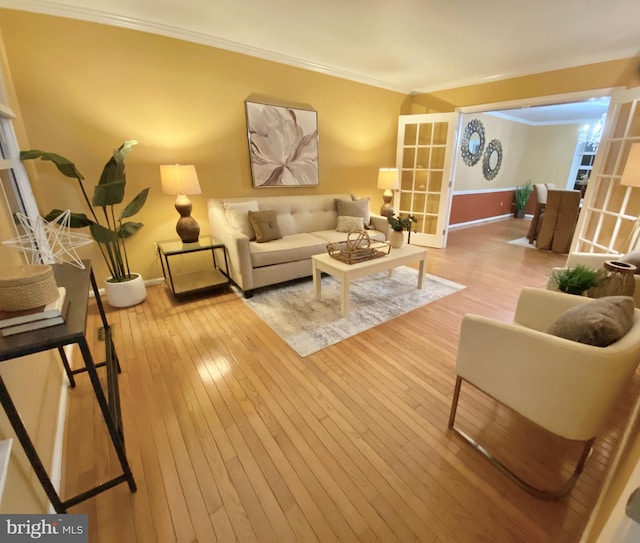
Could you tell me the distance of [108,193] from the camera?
2279 millimetres

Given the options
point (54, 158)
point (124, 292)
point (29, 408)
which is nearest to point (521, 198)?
point (124, 292)

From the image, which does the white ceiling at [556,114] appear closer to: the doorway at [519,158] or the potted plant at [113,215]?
the doorway at [519,158]

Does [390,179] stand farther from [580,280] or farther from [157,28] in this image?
[157,28]

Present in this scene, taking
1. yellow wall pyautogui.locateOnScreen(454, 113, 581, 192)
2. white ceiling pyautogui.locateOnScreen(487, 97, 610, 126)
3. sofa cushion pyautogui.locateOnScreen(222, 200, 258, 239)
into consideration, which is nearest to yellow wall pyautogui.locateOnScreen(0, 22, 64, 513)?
sofa cushion pyautogui.locateOnScreen(222, 200, 258, 239)

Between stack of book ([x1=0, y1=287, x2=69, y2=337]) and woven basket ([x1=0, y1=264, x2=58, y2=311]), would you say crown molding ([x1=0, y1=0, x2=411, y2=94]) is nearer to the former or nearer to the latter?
woven basket ([x1=0, y1=264, x2=58, y2=311])

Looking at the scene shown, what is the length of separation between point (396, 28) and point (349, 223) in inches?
75.3

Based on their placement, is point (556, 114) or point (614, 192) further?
point (556, 114)

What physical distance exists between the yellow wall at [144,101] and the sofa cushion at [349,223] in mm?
821

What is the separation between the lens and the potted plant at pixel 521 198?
7172 millimetres

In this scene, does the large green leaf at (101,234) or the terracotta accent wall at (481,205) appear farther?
the terracotta accent wall at (481,205)

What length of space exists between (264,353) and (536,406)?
1.57 metres

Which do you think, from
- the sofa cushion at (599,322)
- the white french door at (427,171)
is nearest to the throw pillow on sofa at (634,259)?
A: the sofa cushion at (599,322)

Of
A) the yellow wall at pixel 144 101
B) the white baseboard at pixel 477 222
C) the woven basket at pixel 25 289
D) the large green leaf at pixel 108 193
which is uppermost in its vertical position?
the yellow wall at pixel 144 101

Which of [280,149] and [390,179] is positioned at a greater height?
[280,149]
